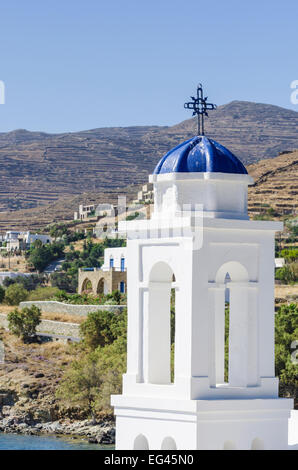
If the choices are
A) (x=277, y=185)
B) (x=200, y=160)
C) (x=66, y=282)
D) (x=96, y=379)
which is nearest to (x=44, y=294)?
(x=66, y=282)

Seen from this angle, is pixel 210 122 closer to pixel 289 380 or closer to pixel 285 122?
pixel 285 122

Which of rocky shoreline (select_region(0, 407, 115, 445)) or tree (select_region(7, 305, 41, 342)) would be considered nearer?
rocky shoreline (select_region(0, 407, 115, 445))

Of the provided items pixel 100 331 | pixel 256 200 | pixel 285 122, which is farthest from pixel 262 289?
pixel 285 122

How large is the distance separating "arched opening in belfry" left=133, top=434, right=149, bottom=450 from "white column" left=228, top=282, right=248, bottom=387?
79 centimetres

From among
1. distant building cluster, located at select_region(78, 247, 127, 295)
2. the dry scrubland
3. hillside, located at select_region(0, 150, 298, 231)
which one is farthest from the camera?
the dry scrubland

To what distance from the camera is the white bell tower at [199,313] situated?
27.6 feet

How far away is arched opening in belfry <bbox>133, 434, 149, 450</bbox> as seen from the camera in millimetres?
8734

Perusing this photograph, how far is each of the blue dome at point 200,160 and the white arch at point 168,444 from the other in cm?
200

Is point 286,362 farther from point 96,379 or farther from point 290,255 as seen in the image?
point 290,255

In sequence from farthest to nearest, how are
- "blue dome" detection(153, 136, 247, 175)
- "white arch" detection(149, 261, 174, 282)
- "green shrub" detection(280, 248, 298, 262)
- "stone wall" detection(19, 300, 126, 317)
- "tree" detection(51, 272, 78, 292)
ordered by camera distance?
Result: "tree" detection(51, 272, 78, 292), "green shrub" detection(280, 248, 298, 262), "stone wall" detection(19, 300, 126, 317), "white arch" detection(149, 261, 174, 282), "blue dome" detection(153, 136, 247, 175)

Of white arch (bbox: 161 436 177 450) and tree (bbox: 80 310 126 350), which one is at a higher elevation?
white arch (bbox: 161 436 177 450)

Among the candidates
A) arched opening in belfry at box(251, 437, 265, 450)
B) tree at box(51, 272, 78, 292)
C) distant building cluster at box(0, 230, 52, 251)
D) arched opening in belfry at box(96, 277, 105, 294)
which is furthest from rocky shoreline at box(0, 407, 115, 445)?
distant building cluster at box(0, 230, 52, 251)

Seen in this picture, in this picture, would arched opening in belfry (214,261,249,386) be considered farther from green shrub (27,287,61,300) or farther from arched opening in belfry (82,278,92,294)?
arched opening in belfry (82,278,92,294)

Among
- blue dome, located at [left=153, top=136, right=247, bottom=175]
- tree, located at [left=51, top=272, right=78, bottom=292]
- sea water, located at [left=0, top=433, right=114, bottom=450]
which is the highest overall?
blue dome, located at [left=153, top=136, right=247, bottom=175]
